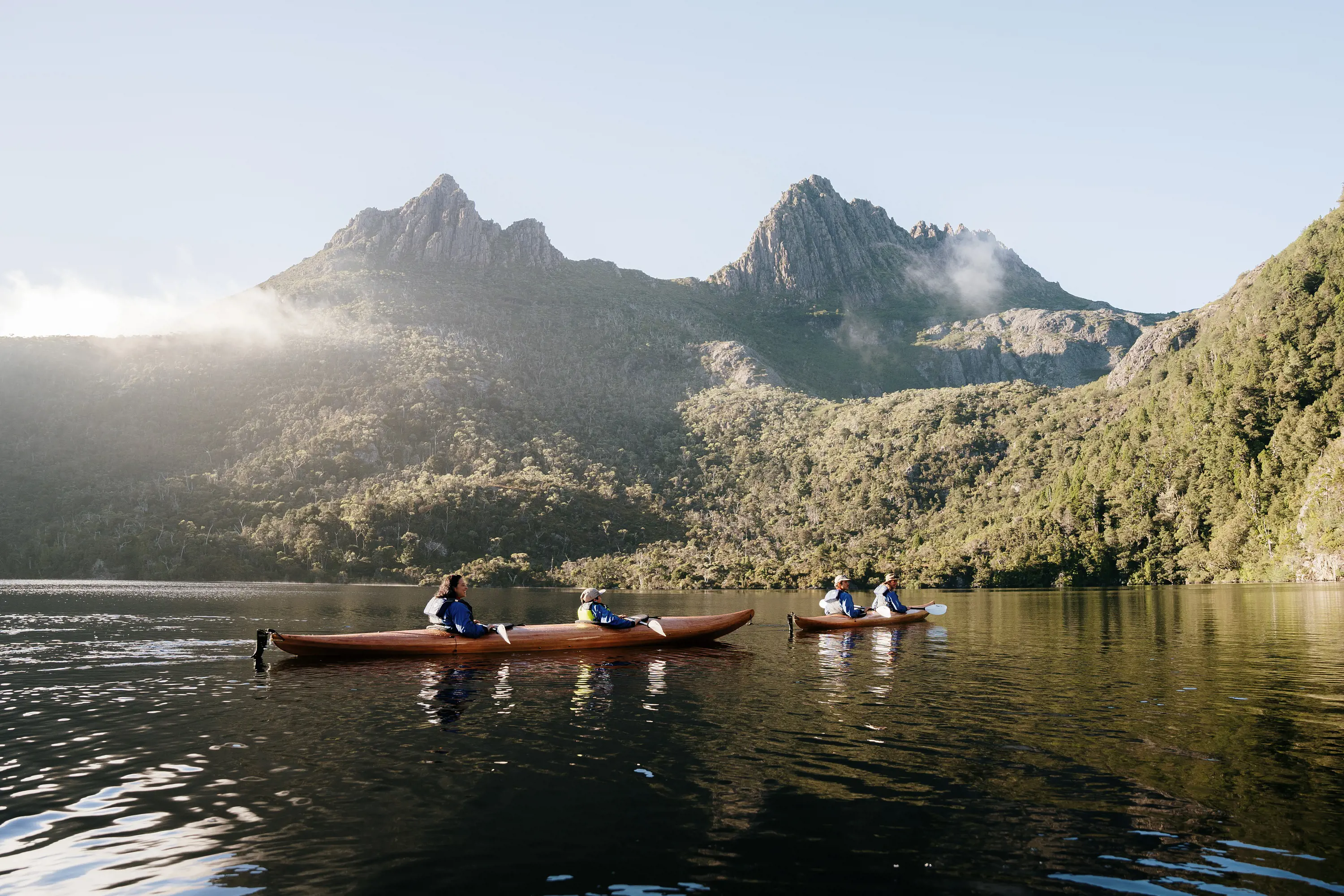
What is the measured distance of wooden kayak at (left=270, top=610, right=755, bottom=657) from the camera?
31578 mm

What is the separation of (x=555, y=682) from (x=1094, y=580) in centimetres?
14842

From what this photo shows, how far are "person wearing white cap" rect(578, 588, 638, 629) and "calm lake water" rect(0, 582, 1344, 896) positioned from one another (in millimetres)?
2845

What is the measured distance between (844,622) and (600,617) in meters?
15.4

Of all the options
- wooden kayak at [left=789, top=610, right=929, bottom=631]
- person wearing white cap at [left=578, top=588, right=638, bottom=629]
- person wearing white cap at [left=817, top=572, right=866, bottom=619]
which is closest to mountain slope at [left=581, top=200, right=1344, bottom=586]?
wooden kayak at [left=789, top=610, right=929, bottom=631]

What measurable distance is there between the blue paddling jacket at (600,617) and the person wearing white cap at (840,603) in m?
13.1

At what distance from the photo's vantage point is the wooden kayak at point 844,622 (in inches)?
1756

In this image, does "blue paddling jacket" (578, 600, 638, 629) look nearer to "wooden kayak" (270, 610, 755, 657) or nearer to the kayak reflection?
"wooden kayak" (270, 610, 755, 657)

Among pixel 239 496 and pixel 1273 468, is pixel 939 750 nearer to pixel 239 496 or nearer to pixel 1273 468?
pixel 1273 468

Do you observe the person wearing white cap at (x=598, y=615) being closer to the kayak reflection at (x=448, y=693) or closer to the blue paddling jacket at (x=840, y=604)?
the kayak reflection at (x=448, y=693)

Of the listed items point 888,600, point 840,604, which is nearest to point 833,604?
point 840,604

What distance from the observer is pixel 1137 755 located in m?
16.0

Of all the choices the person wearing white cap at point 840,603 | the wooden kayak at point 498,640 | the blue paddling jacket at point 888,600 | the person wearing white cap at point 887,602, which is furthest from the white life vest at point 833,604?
the wooden kayak at point 498,640

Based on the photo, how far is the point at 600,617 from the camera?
3584 cm

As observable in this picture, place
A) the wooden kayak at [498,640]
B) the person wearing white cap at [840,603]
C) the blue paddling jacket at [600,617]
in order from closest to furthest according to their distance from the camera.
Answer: the wooden kayak at [498,640] → the blue paddling jacket at [600,617] → the person wearing white cap at [840,603]
